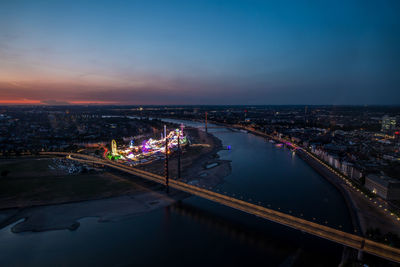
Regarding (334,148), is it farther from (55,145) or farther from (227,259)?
(55,145)

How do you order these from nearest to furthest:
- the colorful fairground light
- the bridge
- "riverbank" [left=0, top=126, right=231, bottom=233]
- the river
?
1. the bridge
2. the river
3. "riverbank" [left=0, top=126, right=231, bottom=233]
4. the colorful fairground light

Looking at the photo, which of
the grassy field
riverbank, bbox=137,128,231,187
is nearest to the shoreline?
riverbank, bbox=137,128,231,187

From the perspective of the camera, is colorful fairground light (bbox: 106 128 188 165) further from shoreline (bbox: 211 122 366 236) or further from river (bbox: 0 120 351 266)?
shoreline (bbox: 211 122 366 236)

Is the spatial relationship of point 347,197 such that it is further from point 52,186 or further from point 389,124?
point 389,124

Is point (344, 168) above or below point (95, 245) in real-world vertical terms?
above

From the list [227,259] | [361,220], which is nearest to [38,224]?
[227,259]

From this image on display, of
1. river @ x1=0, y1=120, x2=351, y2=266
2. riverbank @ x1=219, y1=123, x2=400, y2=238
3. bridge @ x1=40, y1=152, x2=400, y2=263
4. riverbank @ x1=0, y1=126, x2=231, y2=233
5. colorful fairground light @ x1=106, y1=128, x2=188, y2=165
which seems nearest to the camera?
bridge @ x1=40, y1=152, x2=400, y2=263
